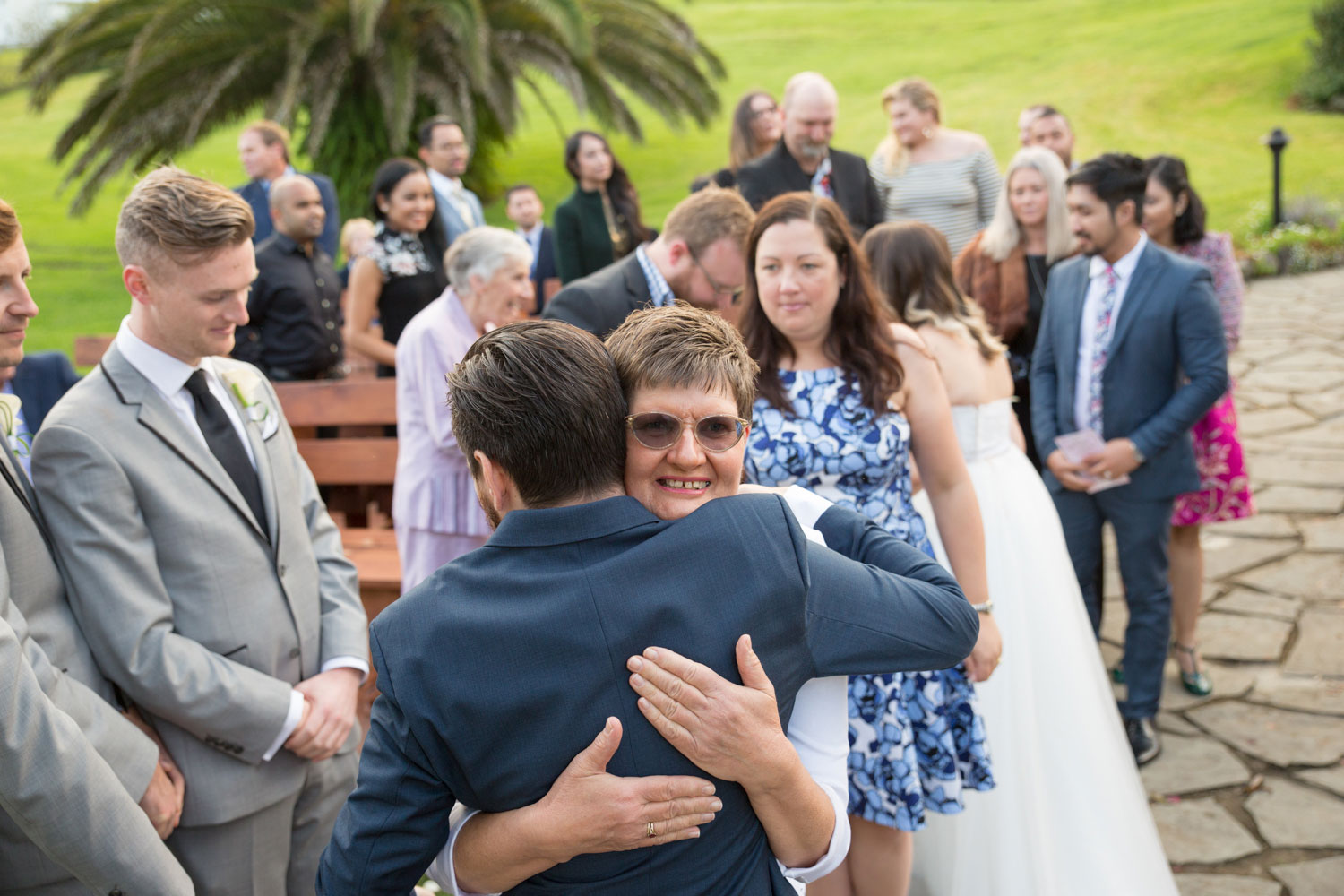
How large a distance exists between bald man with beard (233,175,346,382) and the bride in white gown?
11.0 feet

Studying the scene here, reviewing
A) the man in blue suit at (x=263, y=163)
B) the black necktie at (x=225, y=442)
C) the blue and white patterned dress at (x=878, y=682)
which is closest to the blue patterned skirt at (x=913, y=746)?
the blue and white patterned dress at (x=878, y=682)

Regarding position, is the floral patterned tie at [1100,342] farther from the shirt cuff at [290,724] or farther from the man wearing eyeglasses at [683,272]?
the shirt cuff at [290,724]

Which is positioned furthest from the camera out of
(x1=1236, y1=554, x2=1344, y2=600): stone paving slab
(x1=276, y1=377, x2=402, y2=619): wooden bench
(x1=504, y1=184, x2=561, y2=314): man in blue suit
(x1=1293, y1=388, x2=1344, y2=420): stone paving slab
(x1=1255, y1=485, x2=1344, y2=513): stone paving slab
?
(x1=1293, y1=388, x2=1344, y2=420): stone paving slab

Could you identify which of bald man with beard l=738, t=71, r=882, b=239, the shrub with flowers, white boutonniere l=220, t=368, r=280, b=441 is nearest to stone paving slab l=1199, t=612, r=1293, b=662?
bald man with beard l=738, t=71, r=882, b=239

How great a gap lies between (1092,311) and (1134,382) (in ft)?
1.18

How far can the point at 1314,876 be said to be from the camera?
11.6ft

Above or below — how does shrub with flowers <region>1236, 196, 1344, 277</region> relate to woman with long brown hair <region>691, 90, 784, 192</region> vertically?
below

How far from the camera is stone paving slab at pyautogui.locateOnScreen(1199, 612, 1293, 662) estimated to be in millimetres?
5203

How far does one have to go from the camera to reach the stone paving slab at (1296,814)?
12.3 ft

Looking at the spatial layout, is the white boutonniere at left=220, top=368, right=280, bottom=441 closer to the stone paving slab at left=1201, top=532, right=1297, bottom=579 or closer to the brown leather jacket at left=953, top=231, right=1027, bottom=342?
the brown leather jacket at left=953, top=231, right=1027, bottom=342

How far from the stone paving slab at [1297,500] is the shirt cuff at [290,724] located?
260 inches

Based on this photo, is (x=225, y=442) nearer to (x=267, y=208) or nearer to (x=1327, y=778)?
(x=1327, y=778)

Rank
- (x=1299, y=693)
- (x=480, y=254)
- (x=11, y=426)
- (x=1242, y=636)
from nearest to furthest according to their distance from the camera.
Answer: (x=11, y=426), (x=480, y=254), (x=1299, y=693), (x=1242, y=636)

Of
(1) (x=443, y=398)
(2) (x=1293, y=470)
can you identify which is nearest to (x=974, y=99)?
(2) (x=1293, y=470)
